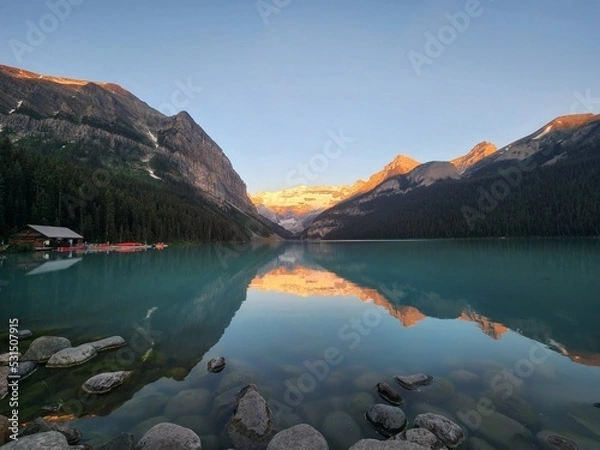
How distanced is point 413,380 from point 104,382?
40.5 ft

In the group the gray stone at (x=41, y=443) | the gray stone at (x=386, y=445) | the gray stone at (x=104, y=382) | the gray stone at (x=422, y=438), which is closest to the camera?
the gray stone at (x=41, y=443)

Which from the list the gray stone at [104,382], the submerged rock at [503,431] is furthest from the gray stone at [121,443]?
the submerged rock at [503,431]

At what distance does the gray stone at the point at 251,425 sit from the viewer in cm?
1023

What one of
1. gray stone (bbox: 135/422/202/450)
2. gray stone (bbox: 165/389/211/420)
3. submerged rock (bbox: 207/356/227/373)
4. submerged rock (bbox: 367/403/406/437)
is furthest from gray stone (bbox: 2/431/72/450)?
submerged rock (bbox: 367/403/406/437)

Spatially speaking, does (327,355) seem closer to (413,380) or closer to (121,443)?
A: (413,380)

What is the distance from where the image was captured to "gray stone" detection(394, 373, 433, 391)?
45.9ft

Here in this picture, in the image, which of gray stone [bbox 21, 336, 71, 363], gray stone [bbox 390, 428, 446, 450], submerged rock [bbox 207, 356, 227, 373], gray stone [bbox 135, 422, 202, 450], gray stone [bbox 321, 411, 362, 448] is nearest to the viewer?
gray stone [bbox 135, 422, 202, 450]

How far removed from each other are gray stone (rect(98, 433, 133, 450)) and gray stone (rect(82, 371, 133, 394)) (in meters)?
4.22

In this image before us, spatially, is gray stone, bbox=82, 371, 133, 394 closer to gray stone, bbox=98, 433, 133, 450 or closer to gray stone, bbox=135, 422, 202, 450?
gray stone, bbox=98, 433, 133, 450

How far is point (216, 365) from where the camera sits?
1606cm

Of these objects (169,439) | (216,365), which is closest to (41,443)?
(169,439)

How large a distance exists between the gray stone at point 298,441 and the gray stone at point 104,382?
24.9ft

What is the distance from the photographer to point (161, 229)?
128375 millimetres

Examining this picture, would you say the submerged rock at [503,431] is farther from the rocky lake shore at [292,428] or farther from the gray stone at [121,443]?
the gray stone at [121,443]
